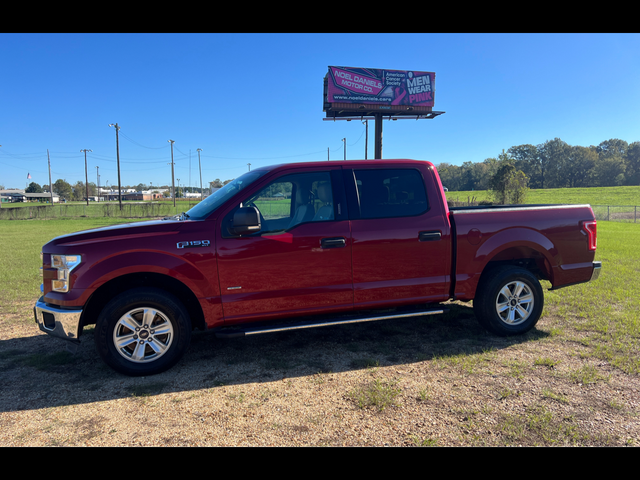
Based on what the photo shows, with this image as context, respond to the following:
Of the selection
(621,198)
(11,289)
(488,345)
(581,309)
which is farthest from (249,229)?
(621,198)

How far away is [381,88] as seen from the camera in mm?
28875

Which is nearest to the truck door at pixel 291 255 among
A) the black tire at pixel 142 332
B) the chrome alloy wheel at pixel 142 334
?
the black tire at pixel 142 332

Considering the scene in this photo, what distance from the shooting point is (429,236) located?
4.38 m

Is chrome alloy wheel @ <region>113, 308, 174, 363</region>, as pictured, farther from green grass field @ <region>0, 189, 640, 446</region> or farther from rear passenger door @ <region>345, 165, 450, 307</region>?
rear passenger door @ <region>345, 165, 450, 307</region>

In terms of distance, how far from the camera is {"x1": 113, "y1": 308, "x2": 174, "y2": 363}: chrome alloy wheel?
12.3 feet

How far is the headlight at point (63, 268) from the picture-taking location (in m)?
3.65

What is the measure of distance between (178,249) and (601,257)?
35.8 feet

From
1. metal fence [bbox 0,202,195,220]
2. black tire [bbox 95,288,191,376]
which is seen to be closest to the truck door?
black tire [bbox 95,288,191,376]

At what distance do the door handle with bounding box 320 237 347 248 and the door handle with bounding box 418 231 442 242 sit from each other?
0.88 m

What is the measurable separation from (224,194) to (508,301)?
3.52m

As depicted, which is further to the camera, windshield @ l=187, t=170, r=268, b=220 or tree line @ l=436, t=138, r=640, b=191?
tree line @ l=436, t=138, r=640, b=191

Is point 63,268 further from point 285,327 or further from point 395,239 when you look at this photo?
point 395,239

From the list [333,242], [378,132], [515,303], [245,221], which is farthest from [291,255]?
[378,132]
